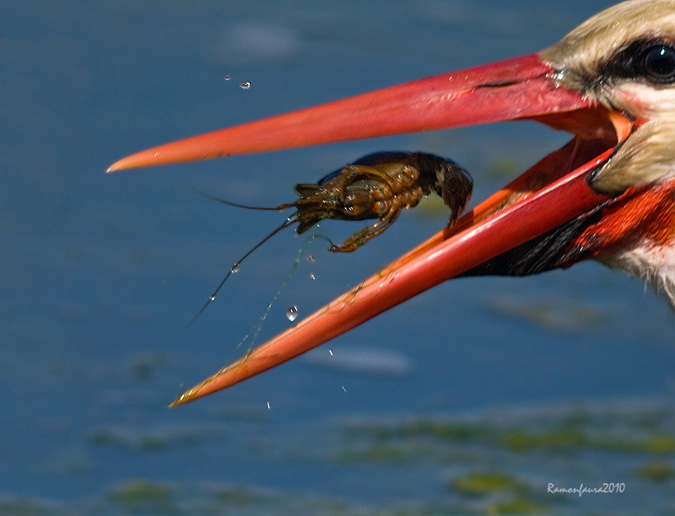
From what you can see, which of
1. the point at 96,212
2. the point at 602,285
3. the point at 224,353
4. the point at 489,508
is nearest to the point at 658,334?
the point at 602,285

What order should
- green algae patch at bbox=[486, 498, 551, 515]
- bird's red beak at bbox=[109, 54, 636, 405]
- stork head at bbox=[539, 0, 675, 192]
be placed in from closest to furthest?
bird's red beak at bbox=[109, 54, 636, 405] → stork head at bbox=[539, 0, 675, 192] → green algae patch at bbox=[486, 498, 551, 515]

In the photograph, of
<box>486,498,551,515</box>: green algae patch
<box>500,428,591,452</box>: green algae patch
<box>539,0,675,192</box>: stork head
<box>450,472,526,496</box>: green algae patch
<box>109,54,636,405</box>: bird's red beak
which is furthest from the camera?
<box>500,428,591,452</box>: green algae patch

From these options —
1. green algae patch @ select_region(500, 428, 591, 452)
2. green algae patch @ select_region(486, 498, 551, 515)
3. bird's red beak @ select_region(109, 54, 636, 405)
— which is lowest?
bird's red beak @ select_region(109, 54, 636, 405)

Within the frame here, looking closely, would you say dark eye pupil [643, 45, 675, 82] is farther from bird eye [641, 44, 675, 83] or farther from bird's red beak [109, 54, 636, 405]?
bird's red beak [109, 54, 636, 405]

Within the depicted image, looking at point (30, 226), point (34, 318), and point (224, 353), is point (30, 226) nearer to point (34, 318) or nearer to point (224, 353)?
point (34, 318)

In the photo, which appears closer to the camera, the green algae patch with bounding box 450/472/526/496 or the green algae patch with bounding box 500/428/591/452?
the green algae patch with bounding box 450/472/526/496

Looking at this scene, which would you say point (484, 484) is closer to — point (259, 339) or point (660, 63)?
point (259, 339)

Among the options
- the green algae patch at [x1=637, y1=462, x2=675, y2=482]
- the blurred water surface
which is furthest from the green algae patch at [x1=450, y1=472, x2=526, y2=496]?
the green algae patch at [x1=637, y1=462, x2=675, y2=482]
